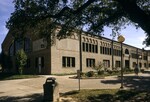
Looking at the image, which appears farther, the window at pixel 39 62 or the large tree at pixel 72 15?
the window at pixel 39 62

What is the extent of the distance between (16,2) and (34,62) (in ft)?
87.4

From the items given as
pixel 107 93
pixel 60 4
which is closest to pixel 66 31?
pixel 60 4

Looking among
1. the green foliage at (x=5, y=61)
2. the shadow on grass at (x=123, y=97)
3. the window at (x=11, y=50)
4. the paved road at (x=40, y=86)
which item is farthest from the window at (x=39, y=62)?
the shadow on grass at (x=123, y=97)

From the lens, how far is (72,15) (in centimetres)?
1989

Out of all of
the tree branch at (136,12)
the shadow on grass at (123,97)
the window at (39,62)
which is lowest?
the shadow on grass at (123,97)

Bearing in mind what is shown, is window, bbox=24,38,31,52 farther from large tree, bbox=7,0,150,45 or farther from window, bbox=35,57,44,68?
large tree, bbox=7,0,150,45

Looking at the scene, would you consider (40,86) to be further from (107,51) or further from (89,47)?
(107,51)

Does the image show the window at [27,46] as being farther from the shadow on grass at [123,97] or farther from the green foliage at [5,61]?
the shadow on grass at [123,97]

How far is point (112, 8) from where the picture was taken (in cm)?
2173

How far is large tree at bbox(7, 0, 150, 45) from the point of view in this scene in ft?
55.8

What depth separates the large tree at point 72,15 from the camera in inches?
669

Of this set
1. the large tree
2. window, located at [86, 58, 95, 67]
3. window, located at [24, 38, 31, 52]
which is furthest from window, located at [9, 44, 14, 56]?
the large tree

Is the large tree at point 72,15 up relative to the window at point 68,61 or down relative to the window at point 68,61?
up

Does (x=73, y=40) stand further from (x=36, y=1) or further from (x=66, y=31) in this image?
(x=36, y=1)
